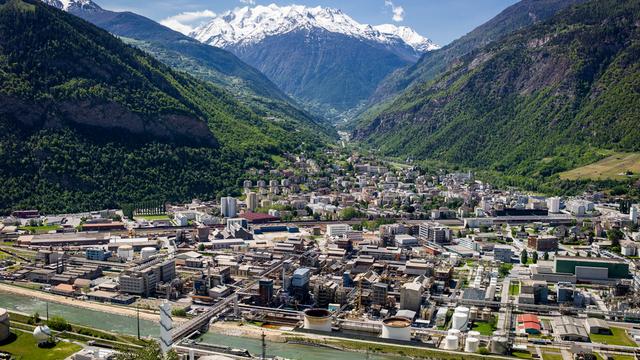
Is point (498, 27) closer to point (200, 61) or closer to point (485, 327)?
point (200, 61)

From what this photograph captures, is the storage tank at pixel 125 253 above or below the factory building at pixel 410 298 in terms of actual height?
above

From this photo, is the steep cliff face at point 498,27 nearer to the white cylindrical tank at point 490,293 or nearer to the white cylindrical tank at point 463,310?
the white cylindrical tank at point 490,293

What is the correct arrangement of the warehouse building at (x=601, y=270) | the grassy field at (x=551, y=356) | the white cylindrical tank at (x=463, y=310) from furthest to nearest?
the warehouse building at (x=601, y=270) → the white cylindrical tank at (x=463, y=310) → the grassy field at (x=551, y=356)

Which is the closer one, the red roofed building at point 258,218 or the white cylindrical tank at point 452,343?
the white cylindrical tank at point 452,343

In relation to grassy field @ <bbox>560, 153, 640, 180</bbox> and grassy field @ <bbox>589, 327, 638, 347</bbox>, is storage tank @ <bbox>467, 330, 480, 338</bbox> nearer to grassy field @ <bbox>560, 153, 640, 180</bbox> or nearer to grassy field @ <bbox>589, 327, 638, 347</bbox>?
grassy field @ <bbox>589, 327, 638, 347</bbox>

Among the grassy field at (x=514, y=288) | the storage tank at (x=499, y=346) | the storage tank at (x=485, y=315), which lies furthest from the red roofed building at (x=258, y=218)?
the storage tank at (x=499, y=346)

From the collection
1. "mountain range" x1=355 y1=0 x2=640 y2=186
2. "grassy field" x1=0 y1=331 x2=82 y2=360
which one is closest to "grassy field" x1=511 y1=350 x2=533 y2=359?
"grassy field" x1=0 y1=331 x2=82 y2=360

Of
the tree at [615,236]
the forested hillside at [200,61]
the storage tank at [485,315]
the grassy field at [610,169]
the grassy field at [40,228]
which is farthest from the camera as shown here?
the forested hillside at [200,61]

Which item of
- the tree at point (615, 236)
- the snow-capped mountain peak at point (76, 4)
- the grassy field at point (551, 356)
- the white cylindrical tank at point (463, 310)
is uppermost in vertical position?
the snow-capped mountain peak at point (76, 4)
